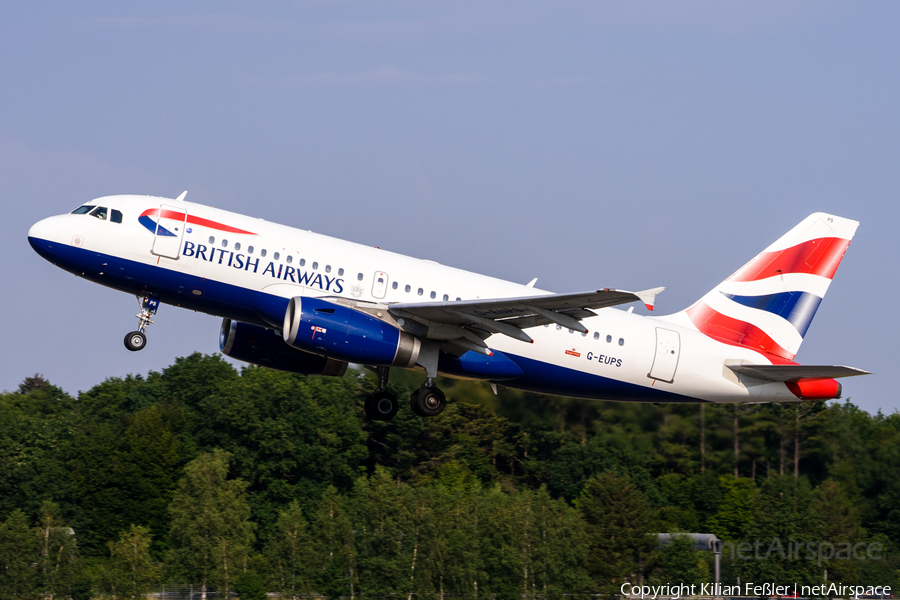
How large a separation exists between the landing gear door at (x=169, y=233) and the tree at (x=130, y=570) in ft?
135

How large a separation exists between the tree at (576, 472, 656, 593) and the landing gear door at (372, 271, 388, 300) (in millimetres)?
44906

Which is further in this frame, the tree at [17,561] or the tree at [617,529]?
the tree at [617,529]

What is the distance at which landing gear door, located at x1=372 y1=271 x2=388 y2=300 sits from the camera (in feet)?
94.1

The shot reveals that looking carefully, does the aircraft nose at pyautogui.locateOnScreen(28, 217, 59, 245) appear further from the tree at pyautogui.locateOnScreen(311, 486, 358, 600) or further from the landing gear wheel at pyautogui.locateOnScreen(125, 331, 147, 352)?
the tree at pyautogui.locateOnScreen(311, 486, 358, 600)

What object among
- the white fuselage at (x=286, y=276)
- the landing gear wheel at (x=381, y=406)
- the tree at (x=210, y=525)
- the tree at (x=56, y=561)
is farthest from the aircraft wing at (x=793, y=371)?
the tree at (x=56, y=561)

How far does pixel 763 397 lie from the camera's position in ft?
103

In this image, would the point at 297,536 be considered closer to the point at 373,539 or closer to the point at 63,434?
the point at 373,539

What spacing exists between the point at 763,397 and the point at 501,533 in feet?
125

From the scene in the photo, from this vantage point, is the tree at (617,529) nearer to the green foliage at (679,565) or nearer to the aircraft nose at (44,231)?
the green foliage at (679,565)

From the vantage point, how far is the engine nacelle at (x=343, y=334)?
26.8m

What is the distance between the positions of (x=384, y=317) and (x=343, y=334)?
1.49 m

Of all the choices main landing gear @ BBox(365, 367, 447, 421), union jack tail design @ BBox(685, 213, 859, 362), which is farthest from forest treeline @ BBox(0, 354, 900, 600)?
main landing gear @ BBox(365, 367, 447, 421)

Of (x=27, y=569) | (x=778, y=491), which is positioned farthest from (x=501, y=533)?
(x=27, y=569)

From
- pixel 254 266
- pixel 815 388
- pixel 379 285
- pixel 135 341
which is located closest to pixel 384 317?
pixel 379 285
